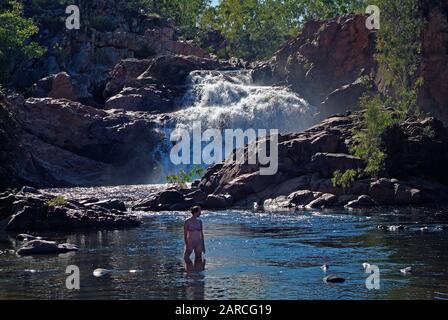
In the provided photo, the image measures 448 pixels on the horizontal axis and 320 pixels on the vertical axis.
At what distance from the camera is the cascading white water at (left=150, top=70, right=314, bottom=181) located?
8300 cm

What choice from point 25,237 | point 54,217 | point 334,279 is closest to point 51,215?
point 54,217

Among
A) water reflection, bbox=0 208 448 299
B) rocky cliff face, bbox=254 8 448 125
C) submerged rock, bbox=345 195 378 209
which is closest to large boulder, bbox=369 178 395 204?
submerged rock, bbox=345 195 378 209


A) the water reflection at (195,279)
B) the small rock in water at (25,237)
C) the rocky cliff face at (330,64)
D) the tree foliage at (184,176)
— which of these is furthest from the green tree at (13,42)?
the water reflection at (195,279)

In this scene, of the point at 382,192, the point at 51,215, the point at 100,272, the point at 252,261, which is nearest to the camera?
the point at 100,272

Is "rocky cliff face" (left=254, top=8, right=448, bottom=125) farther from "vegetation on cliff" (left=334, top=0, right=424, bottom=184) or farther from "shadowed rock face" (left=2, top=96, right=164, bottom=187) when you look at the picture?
"shadowed rock face" (left=2, top=96, right=164, bottom=187)

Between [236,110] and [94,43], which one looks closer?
[236,110]

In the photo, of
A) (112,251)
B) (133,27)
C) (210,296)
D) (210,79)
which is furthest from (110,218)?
(133,27)

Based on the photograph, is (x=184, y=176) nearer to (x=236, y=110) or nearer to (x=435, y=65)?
(x=236, y=110)

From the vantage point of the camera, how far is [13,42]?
92188 millimetres

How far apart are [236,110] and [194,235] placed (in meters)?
55.0

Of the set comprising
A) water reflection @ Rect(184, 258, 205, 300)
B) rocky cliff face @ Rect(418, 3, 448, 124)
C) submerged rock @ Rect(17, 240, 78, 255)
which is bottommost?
water reflection @ Rect(184, 258, 205, 300)

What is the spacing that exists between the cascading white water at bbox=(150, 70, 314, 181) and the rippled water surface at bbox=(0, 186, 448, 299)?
35621mm

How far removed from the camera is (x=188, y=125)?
8388cm

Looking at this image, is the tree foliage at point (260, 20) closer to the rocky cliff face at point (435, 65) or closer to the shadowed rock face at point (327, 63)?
the shadowed rock face at point (327, 63)
